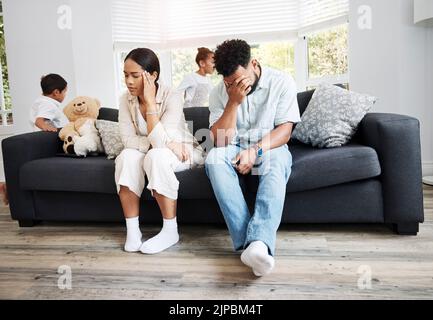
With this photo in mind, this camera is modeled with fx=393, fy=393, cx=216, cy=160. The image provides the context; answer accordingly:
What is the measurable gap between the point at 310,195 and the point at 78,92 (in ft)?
9.28

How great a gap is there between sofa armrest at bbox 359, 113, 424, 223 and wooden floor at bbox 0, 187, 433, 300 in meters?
0.14

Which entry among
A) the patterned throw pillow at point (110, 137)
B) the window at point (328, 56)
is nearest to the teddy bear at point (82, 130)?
the patterned throw pillow at point (110, 137)

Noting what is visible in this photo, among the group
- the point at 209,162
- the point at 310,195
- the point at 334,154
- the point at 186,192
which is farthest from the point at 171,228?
the point at 334,154

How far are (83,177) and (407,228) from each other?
1.83 meters

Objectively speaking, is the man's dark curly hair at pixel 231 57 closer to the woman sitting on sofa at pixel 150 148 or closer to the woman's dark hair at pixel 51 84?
the woman sitting on sofa at pixel 150 148

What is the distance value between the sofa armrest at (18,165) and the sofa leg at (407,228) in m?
2.19

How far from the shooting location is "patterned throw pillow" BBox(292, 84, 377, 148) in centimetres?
228

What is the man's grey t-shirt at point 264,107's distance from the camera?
6.80 ft

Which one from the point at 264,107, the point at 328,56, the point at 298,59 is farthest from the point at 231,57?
the point at 298,59

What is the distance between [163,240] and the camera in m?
2.03

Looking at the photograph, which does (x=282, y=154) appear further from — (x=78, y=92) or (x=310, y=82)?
(x=78, y=92)

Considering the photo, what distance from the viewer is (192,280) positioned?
167cm

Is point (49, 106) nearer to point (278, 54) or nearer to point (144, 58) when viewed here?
point (144, 58)

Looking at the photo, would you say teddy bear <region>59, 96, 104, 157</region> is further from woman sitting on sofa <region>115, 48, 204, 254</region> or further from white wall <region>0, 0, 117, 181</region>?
white wall <region>0, 0, 117, 181</region>
